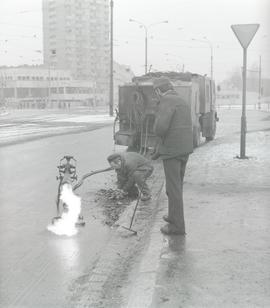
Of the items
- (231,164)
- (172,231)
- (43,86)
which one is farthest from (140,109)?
(43,86)

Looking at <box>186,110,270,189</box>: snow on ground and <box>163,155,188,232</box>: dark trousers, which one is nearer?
<box>163,155,188,232</box>: dark trousers

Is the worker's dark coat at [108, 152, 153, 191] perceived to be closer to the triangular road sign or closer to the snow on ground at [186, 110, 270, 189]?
the snow on ground at [186, 110, 270, 189]

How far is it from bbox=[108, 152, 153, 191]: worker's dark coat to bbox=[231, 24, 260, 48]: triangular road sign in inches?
189

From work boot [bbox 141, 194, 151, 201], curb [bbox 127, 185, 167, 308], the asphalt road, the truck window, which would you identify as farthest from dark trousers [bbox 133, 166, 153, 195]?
the truck window

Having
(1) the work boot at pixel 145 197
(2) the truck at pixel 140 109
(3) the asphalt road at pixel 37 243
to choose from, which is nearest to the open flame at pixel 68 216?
(3) the asphalt road at pixel 37 243

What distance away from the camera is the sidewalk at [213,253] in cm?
407

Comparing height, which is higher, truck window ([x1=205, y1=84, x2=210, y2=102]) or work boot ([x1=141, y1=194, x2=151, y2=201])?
truck window ([x1=205, y1=84, x2=210, y2=102])

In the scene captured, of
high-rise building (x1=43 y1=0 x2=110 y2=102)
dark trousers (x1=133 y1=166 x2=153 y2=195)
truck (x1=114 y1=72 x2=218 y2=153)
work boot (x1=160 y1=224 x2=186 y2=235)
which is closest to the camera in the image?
work boot (x1=160 y1=224 x2=186 y2=235)

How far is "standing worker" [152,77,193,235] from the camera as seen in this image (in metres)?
5.82

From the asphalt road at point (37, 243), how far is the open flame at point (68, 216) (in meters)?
0.13

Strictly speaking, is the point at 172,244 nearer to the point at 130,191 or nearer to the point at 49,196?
the point at 130,191

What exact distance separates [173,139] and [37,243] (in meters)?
1.88

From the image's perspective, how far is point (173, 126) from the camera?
19.2 ft

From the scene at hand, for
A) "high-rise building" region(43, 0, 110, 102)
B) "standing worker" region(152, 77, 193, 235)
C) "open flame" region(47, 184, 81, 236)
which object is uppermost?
"high-rise building" region(43, 0, 110, 102)
